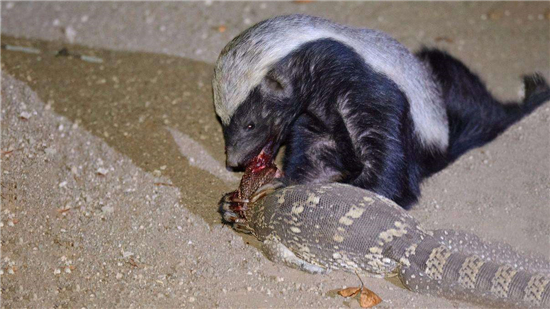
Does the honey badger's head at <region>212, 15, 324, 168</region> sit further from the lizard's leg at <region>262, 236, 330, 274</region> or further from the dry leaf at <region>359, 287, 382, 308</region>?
the dry leaf at <region>359, 287, 382, 308</region>

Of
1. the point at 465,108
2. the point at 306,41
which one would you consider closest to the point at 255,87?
the point at 306,41

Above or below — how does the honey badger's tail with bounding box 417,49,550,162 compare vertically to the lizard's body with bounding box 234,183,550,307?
above

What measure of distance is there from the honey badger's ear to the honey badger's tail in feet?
4.99

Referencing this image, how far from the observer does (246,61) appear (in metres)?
4.02

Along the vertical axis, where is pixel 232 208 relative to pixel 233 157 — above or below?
below

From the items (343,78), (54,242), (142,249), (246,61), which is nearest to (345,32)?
(343,78)

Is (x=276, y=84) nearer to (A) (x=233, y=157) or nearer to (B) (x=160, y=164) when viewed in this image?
(A) (x=233, y=157)

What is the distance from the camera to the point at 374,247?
3.67 meters

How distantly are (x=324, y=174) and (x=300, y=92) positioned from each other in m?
0.76

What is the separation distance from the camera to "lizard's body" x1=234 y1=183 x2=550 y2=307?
139 inches

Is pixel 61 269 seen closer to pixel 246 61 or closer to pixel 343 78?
pixel 246 61

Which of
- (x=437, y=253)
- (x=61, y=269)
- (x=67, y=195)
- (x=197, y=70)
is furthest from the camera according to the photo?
(x=197, y=70)

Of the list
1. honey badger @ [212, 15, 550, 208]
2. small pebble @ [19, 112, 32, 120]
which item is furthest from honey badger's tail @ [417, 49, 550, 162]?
small pebble @ [19, 112, 32, 120]

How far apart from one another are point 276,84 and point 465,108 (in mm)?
1797
